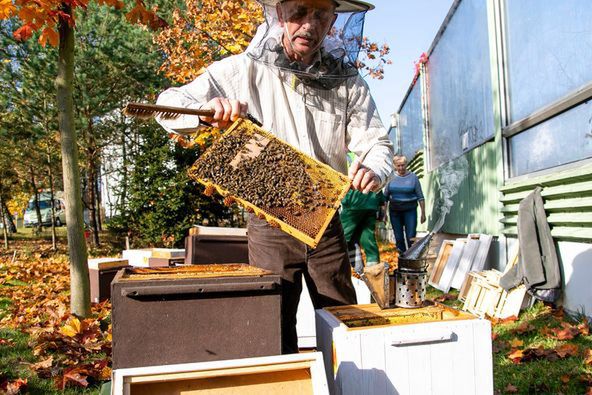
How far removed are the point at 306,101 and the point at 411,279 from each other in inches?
34.8

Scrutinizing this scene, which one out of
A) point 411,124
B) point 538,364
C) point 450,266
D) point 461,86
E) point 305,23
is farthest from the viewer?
point 411,124

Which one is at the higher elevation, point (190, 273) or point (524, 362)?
point (190, 273)

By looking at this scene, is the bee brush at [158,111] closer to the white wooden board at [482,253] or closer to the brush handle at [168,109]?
the brush handle at [168,109]

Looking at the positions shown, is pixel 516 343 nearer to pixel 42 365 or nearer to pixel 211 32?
pixel 42 365

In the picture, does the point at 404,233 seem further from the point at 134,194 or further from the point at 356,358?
the point at 356,358

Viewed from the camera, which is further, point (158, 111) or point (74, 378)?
point (74, 378)

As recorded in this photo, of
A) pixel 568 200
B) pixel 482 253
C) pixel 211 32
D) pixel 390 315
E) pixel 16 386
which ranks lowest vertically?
pixel 16 386

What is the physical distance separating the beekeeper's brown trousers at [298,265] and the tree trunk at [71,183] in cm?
273

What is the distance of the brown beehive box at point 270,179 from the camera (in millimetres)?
2010

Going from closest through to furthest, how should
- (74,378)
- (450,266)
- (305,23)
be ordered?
(305,23)
(74,378)
(450,266)

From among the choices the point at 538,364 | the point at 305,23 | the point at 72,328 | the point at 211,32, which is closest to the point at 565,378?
the point at 538,364

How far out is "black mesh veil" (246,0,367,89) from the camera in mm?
2328

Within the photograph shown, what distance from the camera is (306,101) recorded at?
2.41m

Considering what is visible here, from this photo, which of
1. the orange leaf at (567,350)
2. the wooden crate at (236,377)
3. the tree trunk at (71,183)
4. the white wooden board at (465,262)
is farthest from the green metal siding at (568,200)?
the tree trunk at (71,183)
